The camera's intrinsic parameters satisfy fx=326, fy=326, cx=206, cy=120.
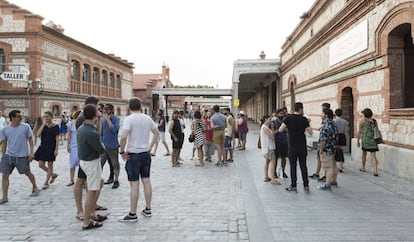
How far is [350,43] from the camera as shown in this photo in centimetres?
1121

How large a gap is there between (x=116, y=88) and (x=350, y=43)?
26.5m

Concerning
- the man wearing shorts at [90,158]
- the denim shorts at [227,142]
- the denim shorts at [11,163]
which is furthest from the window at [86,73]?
the man wearing shorts at [90,158]

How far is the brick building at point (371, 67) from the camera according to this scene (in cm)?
827

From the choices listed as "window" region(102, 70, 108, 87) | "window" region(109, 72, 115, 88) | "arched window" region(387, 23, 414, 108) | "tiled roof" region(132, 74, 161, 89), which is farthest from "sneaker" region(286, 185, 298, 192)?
"tiled roof" region(132, 74, 161, 89)

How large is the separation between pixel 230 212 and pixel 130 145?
6.47 feet

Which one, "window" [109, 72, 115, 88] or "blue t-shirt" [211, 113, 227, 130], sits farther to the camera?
"window" [109, 72, 115, 88]

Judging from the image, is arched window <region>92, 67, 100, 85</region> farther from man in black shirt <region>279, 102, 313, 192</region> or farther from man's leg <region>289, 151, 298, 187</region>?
man's leg <region>289, 151, 298, 187</region>

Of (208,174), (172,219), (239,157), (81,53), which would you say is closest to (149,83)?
(81,53)

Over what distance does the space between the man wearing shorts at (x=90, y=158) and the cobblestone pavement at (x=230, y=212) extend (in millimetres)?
267

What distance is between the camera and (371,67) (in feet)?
31.9

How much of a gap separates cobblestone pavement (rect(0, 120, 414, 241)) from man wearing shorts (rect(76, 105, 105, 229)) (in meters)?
0.27

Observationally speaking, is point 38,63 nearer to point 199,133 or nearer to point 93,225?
point 199,133

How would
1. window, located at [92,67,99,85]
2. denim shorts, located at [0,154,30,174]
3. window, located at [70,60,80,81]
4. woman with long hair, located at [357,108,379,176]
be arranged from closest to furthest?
1. denim shorts, located at [0,154,30,174]
2. woman with long hair, located at [357,108,379,176]
3. window, located at [70,60,80,81]
4. window, located at [92,67,99,85]

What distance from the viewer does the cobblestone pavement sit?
438 cm
